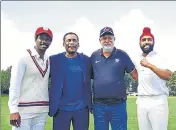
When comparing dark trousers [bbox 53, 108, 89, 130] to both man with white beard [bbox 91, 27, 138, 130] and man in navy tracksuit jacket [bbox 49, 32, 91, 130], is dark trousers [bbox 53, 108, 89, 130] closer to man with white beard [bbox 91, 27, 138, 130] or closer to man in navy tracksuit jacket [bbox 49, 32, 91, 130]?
man in navy tracksuit jacket [bbox 49, 32, 91, 130]

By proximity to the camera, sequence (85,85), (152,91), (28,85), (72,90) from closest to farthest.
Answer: (28,85)
(152,91)
(72,90)
(85,85)

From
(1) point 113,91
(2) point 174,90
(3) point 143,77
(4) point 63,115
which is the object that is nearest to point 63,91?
(4) point 63,115

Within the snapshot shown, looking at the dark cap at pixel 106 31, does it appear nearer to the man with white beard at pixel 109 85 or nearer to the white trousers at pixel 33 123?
the man with white beard at pixel 109 85

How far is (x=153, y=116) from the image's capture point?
666 cm

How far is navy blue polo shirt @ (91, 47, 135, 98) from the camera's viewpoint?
695 cm

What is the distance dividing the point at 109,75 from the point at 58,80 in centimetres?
100

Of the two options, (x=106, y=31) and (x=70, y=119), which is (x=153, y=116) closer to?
(x=70, y=119)

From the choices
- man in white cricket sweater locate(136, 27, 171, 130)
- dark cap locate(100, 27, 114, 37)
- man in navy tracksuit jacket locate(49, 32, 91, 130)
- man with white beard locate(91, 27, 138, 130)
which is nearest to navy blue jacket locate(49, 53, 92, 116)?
man in navy tracksuit jacket locate(49, 32, 91, 130)

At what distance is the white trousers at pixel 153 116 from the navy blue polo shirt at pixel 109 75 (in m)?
0.56

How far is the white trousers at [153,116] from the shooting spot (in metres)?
6.63

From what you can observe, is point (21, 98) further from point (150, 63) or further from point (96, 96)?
point (150, 63)

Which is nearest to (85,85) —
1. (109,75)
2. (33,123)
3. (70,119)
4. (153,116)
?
(109,75)

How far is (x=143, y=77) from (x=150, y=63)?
31cm

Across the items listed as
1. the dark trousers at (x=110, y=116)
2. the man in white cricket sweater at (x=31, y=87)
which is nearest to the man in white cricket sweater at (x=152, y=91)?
the dark trousers at (x=110, y=116)
